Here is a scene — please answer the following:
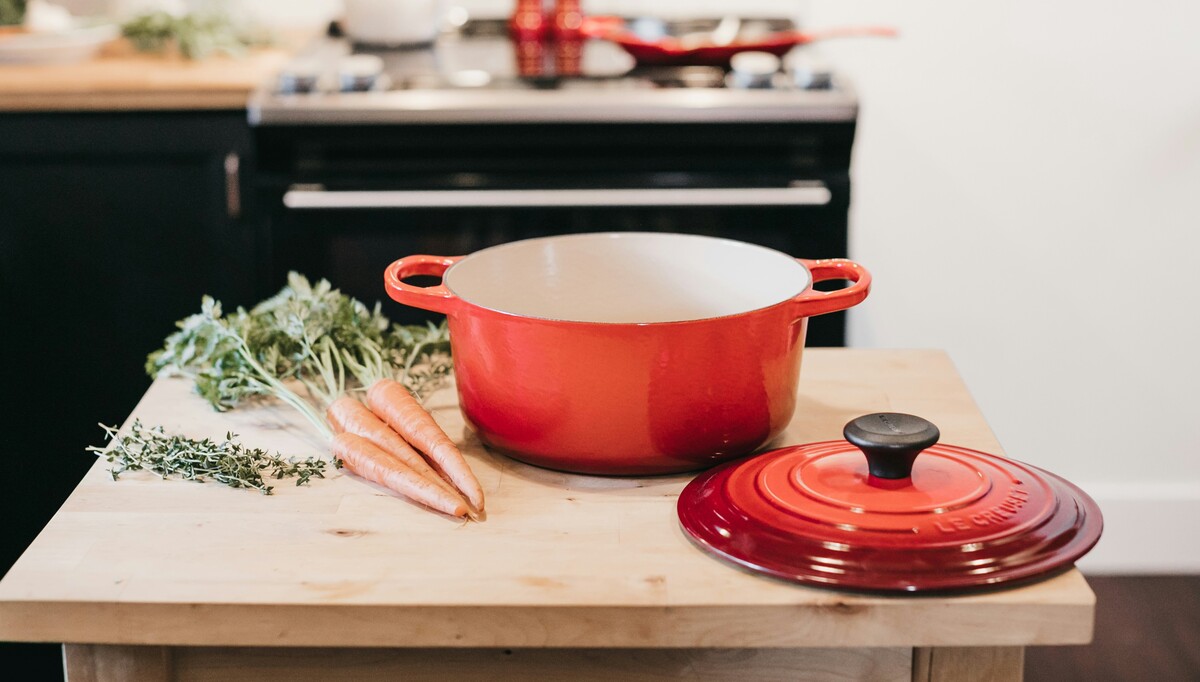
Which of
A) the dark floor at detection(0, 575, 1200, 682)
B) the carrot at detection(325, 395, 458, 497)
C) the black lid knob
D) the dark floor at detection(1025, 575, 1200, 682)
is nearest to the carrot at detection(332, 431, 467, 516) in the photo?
the carrot at detection(325, 395, 458, 497)

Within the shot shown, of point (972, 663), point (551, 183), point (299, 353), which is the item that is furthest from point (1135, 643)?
point (299, 353)

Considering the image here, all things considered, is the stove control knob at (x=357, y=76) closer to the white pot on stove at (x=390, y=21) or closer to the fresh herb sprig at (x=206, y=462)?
the white pot on stove at (x=390, y=21)

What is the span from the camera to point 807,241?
221 centimetres

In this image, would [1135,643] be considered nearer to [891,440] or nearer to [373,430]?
[891,440]

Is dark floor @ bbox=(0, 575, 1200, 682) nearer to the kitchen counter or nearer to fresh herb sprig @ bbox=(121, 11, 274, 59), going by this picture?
the kitchen counter

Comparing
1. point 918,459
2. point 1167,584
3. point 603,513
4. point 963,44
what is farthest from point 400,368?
point 1167,584

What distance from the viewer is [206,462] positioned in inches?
35.9

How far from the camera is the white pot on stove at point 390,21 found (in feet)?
8.43

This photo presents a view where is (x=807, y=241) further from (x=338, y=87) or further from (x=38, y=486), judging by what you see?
(x=38, y=486)

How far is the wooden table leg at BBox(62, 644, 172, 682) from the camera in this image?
0.78m

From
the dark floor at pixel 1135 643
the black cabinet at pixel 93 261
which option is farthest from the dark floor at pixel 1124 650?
the black cabinet at pixel 93 261

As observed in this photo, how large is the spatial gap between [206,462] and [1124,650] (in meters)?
1.87

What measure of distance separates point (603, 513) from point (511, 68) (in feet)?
5.56

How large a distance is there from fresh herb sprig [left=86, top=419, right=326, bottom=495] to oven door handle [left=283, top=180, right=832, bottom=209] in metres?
1.28
